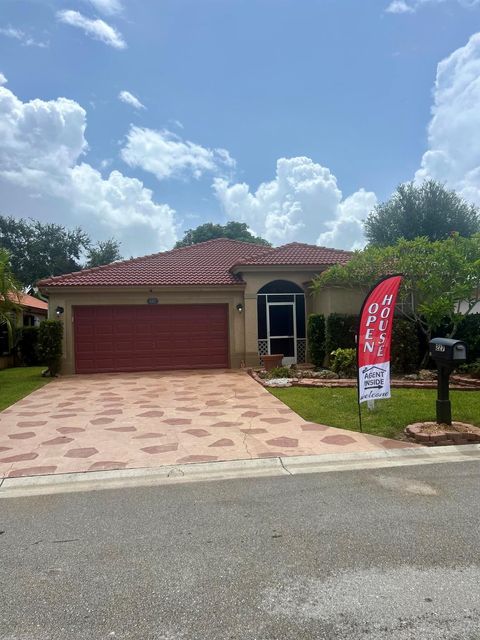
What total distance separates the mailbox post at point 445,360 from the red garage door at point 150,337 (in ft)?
33.1

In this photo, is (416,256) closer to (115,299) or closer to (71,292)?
(115,299)

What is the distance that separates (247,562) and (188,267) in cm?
1482

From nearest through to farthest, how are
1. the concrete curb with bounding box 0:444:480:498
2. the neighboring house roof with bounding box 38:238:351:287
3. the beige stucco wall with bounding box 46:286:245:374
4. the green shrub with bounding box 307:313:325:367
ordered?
the concrete curb with bounding box 0:444:480:498, the green shrub with bounding box 307:313:325:367, the beige stucco wall with bounding box 46:286:245:374, the neighboring house roof with bounding box 38:238:351:287

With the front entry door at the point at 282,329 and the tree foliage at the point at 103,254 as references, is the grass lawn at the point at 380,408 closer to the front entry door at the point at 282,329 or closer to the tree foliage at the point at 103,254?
the front entry door at the point at 282,329

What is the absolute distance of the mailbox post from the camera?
6.48 m

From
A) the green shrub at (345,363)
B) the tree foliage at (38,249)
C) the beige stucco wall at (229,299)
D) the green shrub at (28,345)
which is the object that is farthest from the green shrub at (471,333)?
the tree foliage at (38,249)

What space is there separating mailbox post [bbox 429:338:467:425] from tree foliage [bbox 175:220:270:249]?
127 ft

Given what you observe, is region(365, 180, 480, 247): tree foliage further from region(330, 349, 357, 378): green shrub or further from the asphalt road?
the asphalt road

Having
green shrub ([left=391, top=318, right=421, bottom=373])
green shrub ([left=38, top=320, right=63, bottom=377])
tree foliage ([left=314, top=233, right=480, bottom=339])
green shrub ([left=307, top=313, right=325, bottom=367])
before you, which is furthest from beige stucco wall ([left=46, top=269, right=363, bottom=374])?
green shrub ([left=391, top=318, right=421, bottom=373])

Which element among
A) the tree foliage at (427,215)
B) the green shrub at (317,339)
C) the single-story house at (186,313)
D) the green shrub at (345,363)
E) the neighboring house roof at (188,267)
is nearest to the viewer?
the green shrub at (345,363)

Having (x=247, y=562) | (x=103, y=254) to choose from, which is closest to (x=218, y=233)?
(x=103, y=254)

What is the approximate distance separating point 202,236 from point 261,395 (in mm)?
36515

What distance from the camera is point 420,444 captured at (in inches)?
256

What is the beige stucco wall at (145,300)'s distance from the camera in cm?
1559
